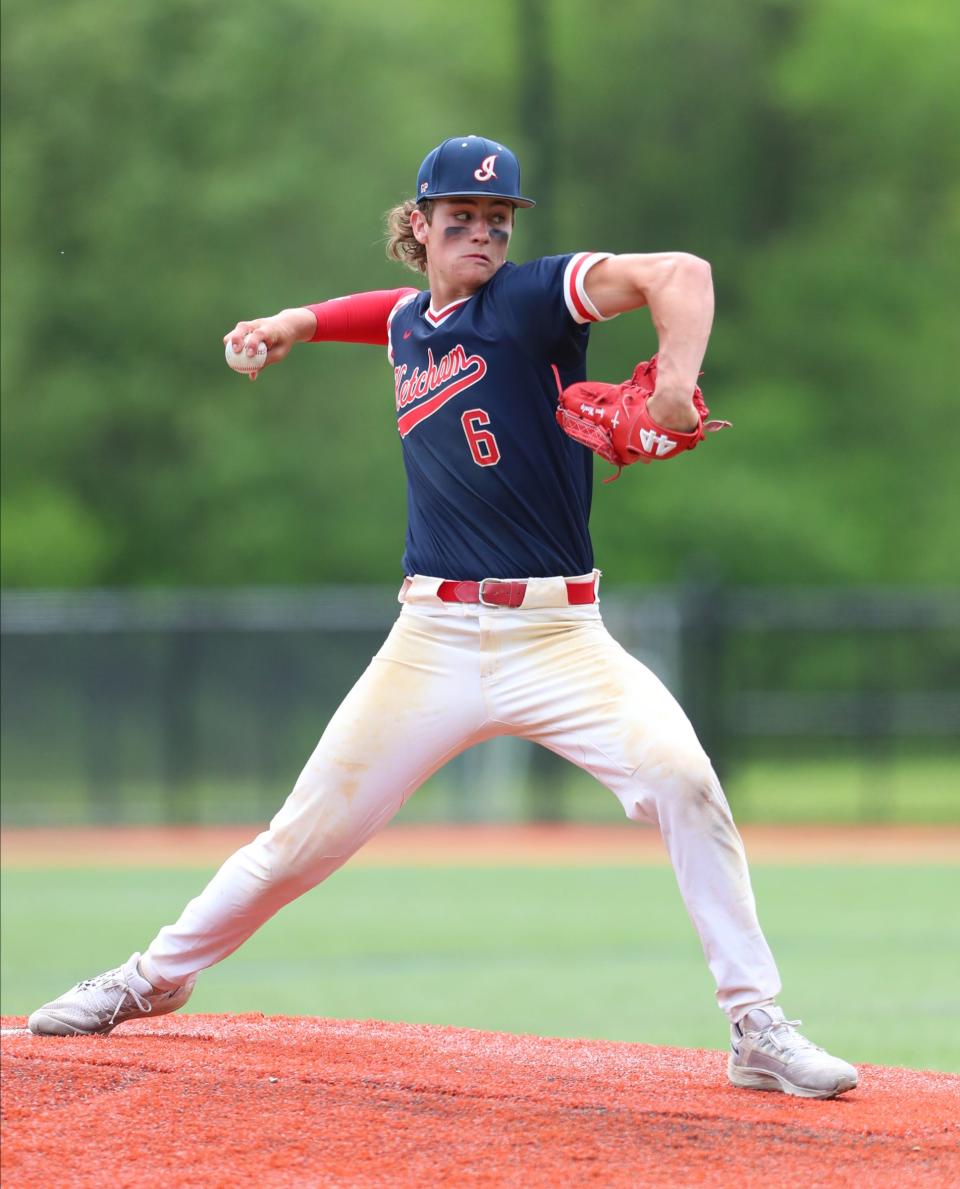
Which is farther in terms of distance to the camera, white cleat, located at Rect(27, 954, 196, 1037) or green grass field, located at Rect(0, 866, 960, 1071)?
green grass field, located at Rect(0, 866, 960, 1071)

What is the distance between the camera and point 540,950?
34.0 feet

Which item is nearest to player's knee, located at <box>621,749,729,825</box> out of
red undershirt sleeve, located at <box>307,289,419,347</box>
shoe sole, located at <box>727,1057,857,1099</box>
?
shoe sole, located at <box>727,1057,857,1099</box>

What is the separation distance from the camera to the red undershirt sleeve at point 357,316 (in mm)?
5207

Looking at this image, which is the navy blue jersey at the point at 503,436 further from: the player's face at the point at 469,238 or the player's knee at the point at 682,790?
the player's knee at the point at 682,790

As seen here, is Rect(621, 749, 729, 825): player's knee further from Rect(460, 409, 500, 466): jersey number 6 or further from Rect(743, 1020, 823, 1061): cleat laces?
Rect(460, 409, 500, 466): jersey number 6

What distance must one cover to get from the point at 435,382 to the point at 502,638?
68 cm

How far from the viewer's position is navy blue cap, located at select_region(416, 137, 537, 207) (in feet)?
15.4

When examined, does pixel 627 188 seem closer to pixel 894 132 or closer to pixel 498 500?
pixel 894 132

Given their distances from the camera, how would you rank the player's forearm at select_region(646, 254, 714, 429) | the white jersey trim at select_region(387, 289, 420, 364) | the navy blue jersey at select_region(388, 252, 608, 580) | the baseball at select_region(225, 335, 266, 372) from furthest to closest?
1. the white jersey trim at select_region(387, 289, 420, 364)
2. the baseball at select_region(225, 335, 266, 372)
3. the navy blue jersey at select_region(388, 252, 608, 580)
4. the player's forearm at select_region(646, 254, 714, 429)

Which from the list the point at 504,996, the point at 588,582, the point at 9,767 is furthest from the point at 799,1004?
the point at 9,767

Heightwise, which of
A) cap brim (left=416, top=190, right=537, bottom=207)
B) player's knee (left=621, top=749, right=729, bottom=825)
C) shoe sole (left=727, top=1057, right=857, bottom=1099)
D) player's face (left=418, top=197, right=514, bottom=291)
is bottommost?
Answer: shoe sole (left=727, top=1057, right=857, bottom=1099)

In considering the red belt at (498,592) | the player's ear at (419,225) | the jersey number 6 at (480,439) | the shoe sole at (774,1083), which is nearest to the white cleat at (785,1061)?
the shoe sole at (774,1083)

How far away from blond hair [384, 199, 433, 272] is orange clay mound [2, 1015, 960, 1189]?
2173mm

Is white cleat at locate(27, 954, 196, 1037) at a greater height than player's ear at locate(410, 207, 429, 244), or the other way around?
player's ear at locate(410, 207, 429, 244)
